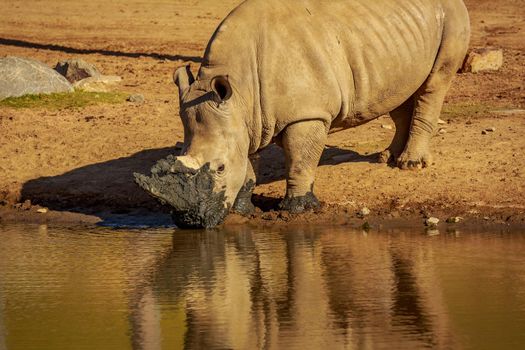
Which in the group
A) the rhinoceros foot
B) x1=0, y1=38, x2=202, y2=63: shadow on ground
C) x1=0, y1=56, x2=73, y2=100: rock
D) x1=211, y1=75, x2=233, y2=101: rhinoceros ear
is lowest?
the rhinoceros foot

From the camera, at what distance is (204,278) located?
10.9 m

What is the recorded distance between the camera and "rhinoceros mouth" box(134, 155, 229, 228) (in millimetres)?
12242

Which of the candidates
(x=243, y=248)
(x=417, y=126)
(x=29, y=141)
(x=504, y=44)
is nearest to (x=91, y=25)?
(x=504, y=44)

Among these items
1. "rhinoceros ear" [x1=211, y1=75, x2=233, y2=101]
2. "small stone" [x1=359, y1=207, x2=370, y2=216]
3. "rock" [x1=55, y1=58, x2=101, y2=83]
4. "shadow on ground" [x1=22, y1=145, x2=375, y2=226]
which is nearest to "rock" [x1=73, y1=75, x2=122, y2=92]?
"rock" [x1=55, y1=58, x2=101, y2=83]

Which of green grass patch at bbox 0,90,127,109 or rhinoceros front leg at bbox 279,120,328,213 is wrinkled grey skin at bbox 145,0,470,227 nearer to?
rhinoceros front leg at bbox 279,120,328,213

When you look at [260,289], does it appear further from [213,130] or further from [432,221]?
[432,221]

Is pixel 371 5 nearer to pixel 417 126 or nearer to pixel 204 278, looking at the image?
pixel 417 126

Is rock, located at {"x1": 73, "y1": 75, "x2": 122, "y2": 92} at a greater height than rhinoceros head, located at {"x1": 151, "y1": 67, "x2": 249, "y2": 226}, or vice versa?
rock, located at {"x1": 73, "y1": 75, "x2": 122, "y2": 92}

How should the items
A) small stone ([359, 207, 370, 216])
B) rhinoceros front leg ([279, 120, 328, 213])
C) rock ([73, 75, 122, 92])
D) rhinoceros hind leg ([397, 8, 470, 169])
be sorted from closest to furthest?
1. rhinoceros front leg ([279, 120, 328, 213])
2. small stone ([359, 207, 370, 216])
3. rhinoceros hind leg ([397, 8, 470, 169])
4. rock ([73, 75, 122, 92])

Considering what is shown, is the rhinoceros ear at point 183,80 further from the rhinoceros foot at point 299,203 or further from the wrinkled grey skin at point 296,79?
the rhinoceros foot at point 299,203

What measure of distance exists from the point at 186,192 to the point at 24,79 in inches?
240

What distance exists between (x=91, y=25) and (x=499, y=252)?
1589 centimetres

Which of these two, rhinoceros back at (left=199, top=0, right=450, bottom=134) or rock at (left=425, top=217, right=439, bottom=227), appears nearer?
rhinoceros back at (left=199, top=0, right=450, bottom=134)

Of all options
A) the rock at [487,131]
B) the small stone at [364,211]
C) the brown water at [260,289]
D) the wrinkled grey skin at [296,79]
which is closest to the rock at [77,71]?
the rock at [487,131]
